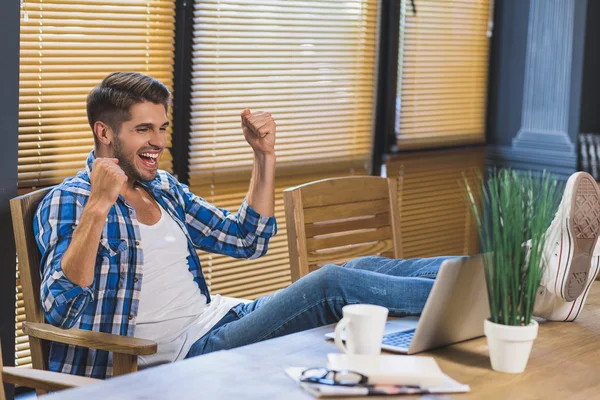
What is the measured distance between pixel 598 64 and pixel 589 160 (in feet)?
1.65

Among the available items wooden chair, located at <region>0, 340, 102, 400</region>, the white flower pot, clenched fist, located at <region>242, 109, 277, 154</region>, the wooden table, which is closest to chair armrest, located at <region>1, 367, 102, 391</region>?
wooden chair, located at <region>0, 340, 102, 400</region>

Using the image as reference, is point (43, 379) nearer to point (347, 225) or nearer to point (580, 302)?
point (580, 302)

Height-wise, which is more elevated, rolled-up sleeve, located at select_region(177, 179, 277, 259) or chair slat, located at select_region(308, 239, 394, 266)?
rolled-up sleeve, located at select_region(177, 179, 277, 259)

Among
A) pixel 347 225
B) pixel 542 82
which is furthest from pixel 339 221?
pixel 542 82

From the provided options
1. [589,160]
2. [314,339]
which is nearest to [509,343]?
[314,339]

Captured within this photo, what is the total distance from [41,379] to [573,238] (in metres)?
1.11

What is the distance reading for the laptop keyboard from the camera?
177 centimetres

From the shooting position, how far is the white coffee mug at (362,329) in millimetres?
1598

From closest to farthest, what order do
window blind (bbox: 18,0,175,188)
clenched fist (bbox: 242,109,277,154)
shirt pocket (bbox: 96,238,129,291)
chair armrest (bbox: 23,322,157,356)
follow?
chair armrest (bbox: 23,322,157,356), shirt pocket (bbox: 96,238,129,291), clenched fist (bbox: 242,109,277,154), window blind (bbox: 18,0,175,188)

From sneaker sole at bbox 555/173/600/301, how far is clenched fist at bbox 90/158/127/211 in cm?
102

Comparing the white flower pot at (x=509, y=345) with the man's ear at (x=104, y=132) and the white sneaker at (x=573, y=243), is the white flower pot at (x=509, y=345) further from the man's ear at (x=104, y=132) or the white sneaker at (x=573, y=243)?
the man's ear at (x=104, y=132)

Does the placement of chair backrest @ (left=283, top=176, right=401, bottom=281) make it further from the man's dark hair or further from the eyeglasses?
the eyeglasses

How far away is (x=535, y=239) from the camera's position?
1.62 m

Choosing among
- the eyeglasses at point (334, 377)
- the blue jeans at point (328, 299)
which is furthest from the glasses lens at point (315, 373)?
the blue jeans at point (328, 299)
